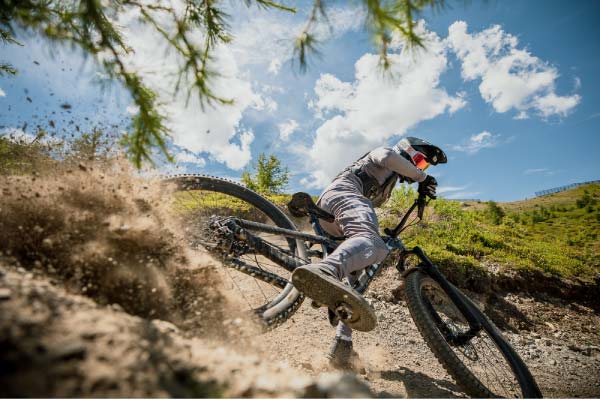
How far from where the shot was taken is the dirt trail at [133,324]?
86 cm

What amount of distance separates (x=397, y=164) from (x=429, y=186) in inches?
23.2

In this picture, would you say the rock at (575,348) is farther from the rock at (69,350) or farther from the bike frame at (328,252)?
the rock at (69,350)

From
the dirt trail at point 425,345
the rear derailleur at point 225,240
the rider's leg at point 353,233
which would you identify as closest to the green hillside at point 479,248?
the dirt trail at point 425,345

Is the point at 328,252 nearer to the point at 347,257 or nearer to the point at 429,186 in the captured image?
the point at 347,257

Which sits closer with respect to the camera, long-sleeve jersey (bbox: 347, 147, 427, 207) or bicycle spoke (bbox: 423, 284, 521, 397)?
bicycle spoke (bbox: 423, 284, 521, 397)

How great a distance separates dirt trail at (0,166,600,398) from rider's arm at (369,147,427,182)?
224 centimetres

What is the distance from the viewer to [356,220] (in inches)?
118

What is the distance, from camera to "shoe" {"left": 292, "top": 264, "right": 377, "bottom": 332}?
227 cm

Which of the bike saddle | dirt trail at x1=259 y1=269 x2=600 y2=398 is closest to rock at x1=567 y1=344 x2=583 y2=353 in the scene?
dirt trail at x1=259 y1=269 x2=600 y2=398

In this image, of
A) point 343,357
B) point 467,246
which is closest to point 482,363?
point 343,357

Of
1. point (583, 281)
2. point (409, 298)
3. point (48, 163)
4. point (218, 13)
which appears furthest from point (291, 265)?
point (583, 281)

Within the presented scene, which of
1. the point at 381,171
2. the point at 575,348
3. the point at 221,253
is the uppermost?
the point at 381,171

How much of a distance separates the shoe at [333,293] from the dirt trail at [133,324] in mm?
521

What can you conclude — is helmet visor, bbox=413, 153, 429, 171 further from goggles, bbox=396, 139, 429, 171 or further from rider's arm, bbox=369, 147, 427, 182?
rider's arm, bbox=369, 147, 427, 182
